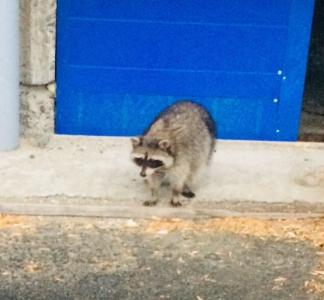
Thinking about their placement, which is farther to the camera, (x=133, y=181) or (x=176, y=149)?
(x=133, y=181)

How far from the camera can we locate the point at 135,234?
5238 mm

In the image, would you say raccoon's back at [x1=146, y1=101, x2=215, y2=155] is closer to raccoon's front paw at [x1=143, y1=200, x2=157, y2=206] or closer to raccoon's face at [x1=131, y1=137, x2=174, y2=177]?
raccoon's face at [x1=131, y1=137, x2=174, y2=177]

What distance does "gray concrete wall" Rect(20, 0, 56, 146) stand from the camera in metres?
6.32

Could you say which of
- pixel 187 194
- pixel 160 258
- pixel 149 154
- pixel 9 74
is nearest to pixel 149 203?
pixel 187 194

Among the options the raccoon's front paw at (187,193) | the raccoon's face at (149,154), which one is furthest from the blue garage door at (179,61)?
the raccoon's face at (149,154)

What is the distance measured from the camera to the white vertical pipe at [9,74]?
19.7ft

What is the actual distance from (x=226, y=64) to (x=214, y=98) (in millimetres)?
292

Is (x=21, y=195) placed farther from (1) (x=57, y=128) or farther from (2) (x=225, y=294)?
(2) (x=225, y=294)

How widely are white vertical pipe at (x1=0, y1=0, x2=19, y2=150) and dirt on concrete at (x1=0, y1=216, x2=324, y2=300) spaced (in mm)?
1074

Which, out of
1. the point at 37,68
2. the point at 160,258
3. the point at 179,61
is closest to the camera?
the point at 160,258

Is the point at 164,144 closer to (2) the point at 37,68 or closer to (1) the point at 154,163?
(1) the point at 154,163

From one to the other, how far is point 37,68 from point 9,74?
0.37 meters

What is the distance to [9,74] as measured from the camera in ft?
20.1

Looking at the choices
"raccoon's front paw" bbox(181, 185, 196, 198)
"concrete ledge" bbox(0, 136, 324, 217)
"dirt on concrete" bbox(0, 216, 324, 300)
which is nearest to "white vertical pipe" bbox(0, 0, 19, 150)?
"concrete ledge" bbox(0, 136, 324, 217)
